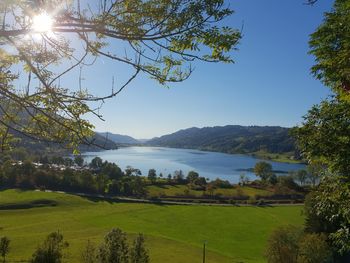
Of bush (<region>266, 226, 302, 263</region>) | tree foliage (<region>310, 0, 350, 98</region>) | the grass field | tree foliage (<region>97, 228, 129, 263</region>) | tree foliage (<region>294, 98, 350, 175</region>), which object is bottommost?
the grass field

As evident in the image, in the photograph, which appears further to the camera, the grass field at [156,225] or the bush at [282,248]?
the grass field at [156,225]

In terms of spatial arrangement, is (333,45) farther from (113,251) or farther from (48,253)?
(48,253)

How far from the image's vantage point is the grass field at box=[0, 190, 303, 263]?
49.8 metres

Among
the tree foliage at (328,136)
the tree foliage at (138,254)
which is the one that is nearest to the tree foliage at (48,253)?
the tree foliage at (138,254)

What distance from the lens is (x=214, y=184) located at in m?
128

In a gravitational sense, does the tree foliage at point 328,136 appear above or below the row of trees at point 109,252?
above

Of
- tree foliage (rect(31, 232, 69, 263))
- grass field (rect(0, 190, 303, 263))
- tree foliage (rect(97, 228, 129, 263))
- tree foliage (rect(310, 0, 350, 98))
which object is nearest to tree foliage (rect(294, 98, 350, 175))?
tree foliage (rect(310, 0, 350, 98))

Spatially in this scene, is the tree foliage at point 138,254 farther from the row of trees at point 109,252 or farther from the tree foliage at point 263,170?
the tree foliage at point 263,170

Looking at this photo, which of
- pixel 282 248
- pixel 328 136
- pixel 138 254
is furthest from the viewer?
pixel 282 248

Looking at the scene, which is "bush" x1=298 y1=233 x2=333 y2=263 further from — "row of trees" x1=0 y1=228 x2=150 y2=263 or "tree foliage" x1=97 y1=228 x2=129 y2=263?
"tree foliage" x1=97 y1=228 x2=129 y2=263

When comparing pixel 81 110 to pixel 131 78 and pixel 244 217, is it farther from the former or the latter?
pixel 244 217

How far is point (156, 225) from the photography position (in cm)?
7331

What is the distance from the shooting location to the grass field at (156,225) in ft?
164

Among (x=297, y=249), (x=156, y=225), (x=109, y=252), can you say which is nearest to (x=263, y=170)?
(x=156, y=225)
